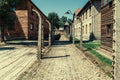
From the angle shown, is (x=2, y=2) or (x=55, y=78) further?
(x=2, y=2)

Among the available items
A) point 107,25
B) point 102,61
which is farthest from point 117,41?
point 107,25

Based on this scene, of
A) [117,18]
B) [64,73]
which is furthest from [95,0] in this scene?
[117,18]

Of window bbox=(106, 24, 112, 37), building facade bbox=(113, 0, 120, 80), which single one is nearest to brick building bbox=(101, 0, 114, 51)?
window bbox=(106, 24, 112, 37)

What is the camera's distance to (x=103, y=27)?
1702cm

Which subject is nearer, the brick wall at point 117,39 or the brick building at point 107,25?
the brick wall at point 117,39

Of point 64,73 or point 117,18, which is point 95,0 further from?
point 117,18

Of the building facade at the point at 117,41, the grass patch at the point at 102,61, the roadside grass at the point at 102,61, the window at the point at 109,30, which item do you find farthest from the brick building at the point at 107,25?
the building facade at the point at 117,41

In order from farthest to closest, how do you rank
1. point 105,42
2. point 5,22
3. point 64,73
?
point 5,22 < point 105,42 < point 64,73

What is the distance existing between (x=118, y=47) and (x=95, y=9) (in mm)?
26694

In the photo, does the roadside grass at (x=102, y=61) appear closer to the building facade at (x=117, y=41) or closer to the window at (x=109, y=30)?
the window at (x=109, y=30)

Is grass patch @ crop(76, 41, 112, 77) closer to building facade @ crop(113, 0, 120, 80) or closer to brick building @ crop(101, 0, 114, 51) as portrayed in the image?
brick building @ crop(101, 0, 114, 51)

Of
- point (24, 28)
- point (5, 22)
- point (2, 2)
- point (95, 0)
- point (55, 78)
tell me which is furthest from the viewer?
point (24, 28)

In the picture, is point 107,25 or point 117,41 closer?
point 117,41

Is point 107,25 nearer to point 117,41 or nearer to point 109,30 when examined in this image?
point 109,30
